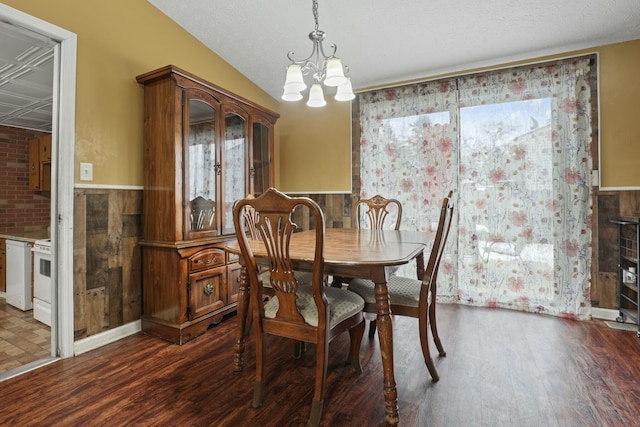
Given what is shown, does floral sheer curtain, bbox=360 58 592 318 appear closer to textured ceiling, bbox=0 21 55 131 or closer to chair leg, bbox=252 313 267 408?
chair leg, bbox=252 313 267 408

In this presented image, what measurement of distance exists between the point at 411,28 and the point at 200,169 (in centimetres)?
206

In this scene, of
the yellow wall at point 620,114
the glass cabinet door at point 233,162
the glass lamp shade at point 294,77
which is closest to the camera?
the glass lamp shade at point 294,77

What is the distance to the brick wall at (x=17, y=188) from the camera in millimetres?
3750

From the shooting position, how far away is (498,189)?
303 centimetres

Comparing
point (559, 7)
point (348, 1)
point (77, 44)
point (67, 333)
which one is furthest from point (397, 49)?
point (67, 333)

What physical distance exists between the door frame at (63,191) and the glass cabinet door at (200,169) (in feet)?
2.29

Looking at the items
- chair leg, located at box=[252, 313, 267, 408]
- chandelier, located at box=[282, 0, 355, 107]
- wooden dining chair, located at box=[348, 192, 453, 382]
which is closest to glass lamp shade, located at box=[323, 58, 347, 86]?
chandelier, located at box=[282, 0, 355, 107]

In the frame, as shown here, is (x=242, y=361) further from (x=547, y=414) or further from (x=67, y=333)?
(x=547, y=414)

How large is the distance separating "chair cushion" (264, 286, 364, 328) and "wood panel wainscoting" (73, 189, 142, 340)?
1424 millimetres

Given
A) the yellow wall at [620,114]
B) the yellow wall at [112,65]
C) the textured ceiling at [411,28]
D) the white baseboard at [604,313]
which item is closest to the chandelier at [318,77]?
the textured ceiling at [411,28]

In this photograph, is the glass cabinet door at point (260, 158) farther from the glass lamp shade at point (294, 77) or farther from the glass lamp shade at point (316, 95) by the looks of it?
the glass lamp shade at point (294, 77)

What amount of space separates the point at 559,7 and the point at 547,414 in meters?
2.63

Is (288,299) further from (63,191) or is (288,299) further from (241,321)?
(63,191)

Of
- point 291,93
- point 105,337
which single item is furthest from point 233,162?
point 105,337
